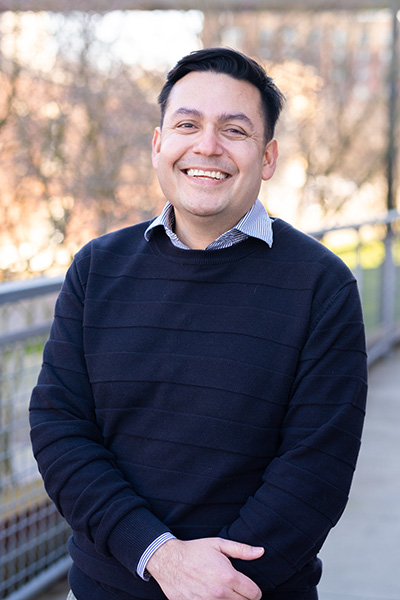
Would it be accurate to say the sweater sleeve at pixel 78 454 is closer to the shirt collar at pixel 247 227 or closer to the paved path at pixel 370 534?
the shirt collar at pixel 247 227

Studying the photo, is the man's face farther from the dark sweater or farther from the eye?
the dark sweater

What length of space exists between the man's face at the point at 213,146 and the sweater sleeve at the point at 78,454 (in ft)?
1.10

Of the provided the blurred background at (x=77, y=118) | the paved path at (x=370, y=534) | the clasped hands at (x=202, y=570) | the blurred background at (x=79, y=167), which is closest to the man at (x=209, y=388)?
the clasped hands at (x=202, y=570)

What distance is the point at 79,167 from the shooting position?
224 inches

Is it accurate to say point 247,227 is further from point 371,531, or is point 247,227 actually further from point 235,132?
point 371,531

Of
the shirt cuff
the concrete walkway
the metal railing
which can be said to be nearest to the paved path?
the concrete walkway

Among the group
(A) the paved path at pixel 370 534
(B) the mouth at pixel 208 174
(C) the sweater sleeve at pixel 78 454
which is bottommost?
(A) the paved path at pixel 370 534

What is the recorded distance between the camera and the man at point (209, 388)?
161 centimetres

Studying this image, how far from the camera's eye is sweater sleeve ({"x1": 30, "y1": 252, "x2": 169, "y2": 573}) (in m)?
1.63

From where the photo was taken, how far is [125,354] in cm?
176

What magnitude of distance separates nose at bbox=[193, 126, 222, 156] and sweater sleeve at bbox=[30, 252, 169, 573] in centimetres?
40

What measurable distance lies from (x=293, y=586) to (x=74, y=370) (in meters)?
0.68

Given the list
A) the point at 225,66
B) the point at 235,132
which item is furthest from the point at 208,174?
the point at 225,66

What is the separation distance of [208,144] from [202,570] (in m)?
0.90
